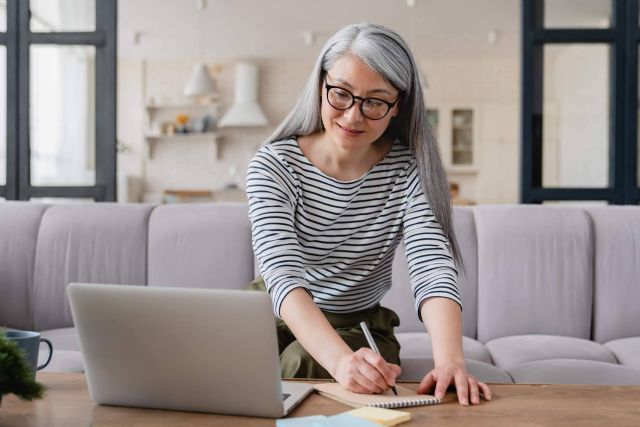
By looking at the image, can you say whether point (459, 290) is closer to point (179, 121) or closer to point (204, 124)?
point (204, 124)

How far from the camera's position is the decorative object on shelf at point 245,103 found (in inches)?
363

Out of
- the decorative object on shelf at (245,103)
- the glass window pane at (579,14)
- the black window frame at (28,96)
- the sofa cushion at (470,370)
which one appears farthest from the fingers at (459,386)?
the decorative object on shelf at (245,103)

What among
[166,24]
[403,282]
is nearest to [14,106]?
[403,282]

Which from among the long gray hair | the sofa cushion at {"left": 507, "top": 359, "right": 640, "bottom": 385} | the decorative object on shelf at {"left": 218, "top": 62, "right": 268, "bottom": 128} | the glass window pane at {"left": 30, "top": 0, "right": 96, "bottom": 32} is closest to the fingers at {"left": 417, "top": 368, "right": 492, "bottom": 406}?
the long gray hair

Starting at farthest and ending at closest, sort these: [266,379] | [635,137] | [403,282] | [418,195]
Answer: [635,137]
[403,282]
[418,195]
[266,379]

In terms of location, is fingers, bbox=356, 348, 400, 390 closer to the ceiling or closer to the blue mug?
the blue mug

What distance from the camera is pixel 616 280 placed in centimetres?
246

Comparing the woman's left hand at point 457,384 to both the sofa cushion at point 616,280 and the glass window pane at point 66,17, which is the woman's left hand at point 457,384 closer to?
the sofa cushion at point 616,280

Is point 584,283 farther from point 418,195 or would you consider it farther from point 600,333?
point 418,195

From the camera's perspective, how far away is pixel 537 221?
8.16 ft

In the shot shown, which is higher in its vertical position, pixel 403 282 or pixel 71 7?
pixel 71 7

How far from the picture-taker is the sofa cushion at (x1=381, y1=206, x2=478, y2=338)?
95.7 inches

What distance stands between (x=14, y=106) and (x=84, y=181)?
0.41m

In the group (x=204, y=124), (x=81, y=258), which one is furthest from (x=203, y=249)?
(x=204, y=124)
